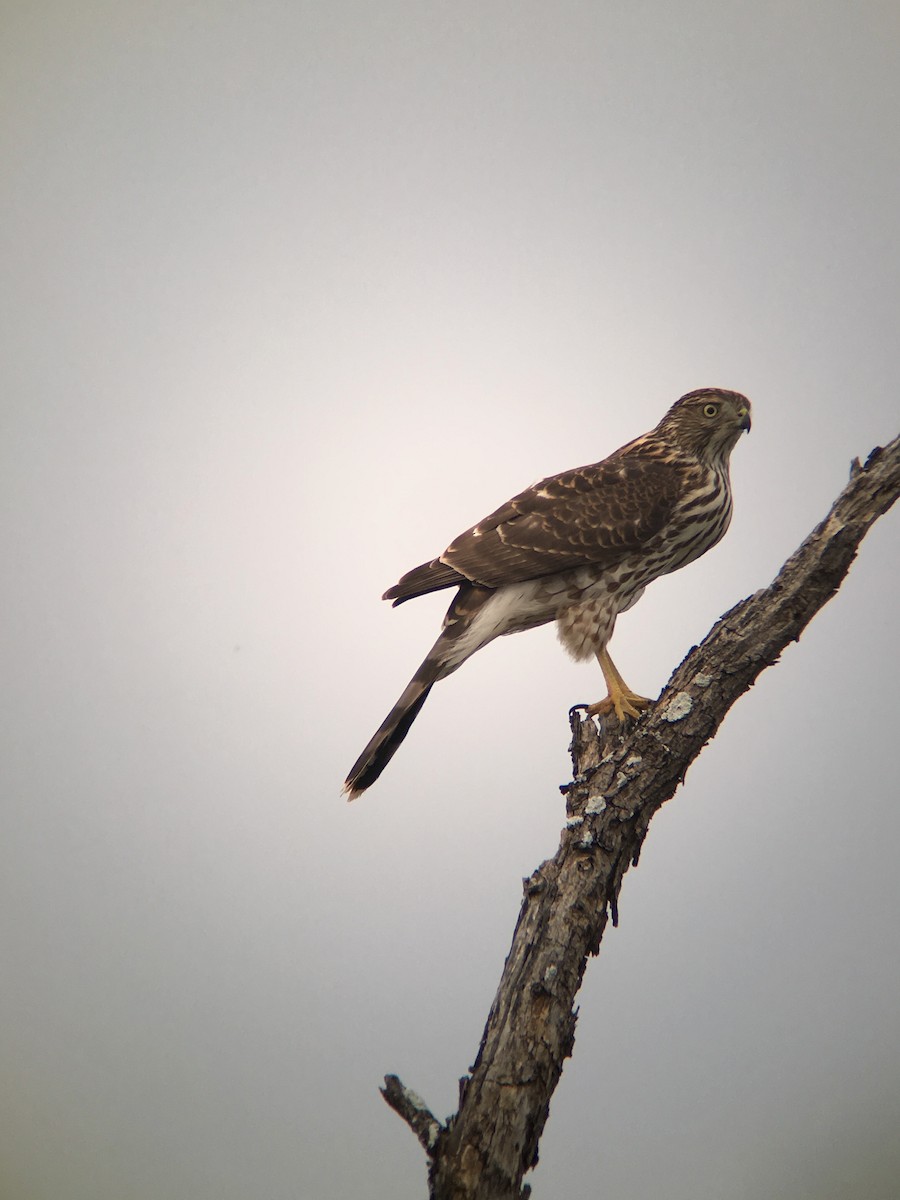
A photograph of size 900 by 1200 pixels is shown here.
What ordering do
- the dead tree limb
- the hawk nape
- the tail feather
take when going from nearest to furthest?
the dead tree limb → the tail feather → the hawk nape

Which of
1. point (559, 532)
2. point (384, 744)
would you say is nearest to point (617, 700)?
point (559, 532)

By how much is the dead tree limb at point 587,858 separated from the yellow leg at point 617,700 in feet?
1.59

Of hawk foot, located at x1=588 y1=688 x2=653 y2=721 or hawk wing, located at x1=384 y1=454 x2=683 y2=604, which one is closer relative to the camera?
hawk foot, located at x1=588 y1=688 x2=653 y2=721

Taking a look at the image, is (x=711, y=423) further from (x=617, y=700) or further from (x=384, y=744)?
(x=384, y=744)

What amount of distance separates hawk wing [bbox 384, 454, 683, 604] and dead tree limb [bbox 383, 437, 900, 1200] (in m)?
1.10

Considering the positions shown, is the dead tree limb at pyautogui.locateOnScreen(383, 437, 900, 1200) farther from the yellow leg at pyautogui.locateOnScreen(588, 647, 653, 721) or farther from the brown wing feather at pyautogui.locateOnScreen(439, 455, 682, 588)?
the brown wing feather at pyautogui.locateOnScreen(439, 455, 682, 588)

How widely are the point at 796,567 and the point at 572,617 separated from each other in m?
1.62

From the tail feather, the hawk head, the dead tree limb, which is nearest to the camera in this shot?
the dead tree limb

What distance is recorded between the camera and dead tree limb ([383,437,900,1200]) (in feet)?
9.48

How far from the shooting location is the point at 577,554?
4863 mm

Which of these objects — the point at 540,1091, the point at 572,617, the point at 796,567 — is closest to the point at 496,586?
the point at 572,617

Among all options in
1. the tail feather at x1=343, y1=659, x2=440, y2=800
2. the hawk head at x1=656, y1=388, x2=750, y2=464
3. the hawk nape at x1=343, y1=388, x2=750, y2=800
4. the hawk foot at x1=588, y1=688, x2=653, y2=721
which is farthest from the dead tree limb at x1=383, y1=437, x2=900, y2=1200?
the hawk head at x1=656, y1=388, x2=750, y2=464

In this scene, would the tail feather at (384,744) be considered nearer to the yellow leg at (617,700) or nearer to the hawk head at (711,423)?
the yellow leg at (617,700)

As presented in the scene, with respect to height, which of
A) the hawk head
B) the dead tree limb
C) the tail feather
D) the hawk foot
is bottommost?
the dead tree limb
